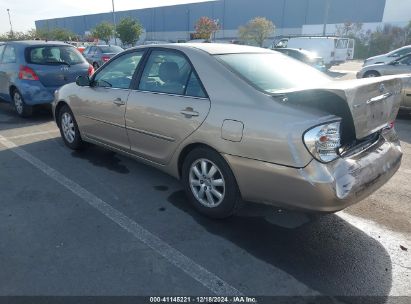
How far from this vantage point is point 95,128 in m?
4.77

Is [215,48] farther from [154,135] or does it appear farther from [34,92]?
[34,92]

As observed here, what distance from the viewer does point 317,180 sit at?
2621mm

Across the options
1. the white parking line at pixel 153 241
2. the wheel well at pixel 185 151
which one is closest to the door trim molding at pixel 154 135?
the wheel well at pixel 185 151

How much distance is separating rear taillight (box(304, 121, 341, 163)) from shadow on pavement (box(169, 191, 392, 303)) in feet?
2.74

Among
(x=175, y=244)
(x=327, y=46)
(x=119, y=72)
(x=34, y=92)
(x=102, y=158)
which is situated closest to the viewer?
(x=175, y=244)

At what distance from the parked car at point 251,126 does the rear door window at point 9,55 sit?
4674mm

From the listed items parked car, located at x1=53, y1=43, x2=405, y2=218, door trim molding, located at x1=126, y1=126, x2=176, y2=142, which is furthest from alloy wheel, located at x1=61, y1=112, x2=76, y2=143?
door trim molding, located at x1=126, y1=126, x2=176, y2=142

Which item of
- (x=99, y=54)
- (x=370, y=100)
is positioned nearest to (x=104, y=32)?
(x=99, y=54)

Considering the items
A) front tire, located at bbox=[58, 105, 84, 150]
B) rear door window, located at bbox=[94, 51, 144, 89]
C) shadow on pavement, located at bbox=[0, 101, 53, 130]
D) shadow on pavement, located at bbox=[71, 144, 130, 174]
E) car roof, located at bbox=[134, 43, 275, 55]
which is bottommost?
shadow on pavement, located at bbox=[0, 101, 53, 130]

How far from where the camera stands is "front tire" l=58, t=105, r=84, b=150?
5297 mm

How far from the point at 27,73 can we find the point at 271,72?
19.5ft

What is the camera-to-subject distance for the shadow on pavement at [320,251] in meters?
2.57

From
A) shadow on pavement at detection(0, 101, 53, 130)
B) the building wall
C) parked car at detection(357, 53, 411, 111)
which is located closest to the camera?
shadow on pavement at detection(0, 101, 53, 130)

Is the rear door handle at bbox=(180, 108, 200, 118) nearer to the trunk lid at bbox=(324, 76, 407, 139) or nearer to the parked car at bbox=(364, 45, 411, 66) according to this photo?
the trunk lid at bbox=(324, 76, 407, 139)
